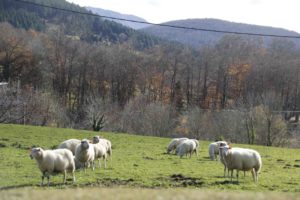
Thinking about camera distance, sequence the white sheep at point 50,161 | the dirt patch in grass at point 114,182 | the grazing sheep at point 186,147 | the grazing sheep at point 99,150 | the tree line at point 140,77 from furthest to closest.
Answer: the tree line at point 140,77
the grazing sheep at point 186,147
the grazing sheep at point 99,150
the dirt patch in grass at point 114,182
the white sheep at point 50,161

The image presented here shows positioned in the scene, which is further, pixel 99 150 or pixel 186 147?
pixel 186 147

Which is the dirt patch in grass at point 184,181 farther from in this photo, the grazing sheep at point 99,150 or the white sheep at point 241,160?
the grazing sheep at point 99,150

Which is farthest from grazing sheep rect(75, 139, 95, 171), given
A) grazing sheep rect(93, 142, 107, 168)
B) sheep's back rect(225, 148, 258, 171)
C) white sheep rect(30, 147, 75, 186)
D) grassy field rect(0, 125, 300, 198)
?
sheep's back rect(225, 148, 258, 171)

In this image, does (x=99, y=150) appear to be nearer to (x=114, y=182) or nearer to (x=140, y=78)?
(x=114, y=182)

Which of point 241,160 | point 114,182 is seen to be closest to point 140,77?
point 241,160

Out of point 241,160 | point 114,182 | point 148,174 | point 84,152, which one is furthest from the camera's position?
point 148,174

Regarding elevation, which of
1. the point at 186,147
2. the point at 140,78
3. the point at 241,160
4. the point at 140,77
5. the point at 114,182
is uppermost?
the point at 140,77

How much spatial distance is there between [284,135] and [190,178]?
54.9 metres

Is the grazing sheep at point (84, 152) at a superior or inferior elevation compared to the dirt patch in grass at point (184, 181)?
superior

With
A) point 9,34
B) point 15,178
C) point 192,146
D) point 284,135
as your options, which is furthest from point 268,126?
point 9,34

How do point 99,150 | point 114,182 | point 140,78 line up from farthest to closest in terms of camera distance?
point 140,78
point 99,150
point 114,182

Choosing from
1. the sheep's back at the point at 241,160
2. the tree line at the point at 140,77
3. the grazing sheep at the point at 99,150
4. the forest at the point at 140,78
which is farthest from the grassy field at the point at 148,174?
the tree line at the point at 140,77

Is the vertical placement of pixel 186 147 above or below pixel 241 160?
below

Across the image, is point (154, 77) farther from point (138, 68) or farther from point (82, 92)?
point (82, 92)
